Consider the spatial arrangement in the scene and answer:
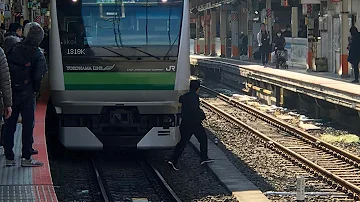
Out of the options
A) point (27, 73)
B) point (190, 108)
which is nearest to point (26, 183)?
point (27, 73)

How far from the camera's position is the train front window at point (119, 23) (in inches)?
511

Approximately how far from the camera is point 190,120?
43.3 feet

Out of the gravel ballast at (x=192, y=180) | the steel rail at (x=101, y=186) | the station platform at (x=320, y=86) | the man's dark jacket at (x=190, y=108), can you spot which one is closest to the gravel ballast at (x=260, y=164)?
the gravel ballast at (x=192, y=180)

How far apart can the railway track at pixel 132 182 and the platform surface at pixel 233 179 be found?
0.90 metres

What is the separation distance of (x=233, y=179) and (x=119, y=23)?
3.04m

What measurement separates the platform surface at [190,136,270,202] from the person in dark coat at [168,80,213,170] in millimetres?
450

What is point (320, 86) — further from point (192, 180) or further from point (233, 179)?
point (192, 180)

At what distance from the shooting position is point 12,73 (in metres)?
9.79

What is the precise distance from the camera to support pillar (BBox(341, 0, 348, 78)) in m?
24.7

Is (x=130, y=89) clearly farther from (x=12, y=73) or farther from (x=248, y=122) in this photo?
(x=248, y=122)

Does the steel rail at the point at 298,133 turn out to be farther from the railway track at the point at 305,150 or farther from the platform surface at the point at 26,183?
the platform surface at the point at 26,183

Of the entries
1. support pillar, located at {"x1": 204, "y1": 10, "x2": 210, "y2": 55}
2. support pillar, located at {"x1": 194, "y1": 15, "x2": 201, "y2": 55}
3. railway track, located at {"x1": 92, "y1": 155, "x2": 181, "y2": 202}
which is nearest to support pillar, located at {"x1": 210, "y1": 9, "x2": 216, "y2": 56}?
support pillar, located at {"x1": 204, "y1": 10, "x2": 210, "y2": 55}

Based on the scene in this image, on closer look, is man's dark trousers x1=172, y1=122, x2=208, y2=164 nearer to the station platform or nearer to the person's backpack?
the person's backpack

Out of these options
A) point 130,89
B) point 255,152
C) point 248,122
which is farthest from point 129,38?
point 248,122
